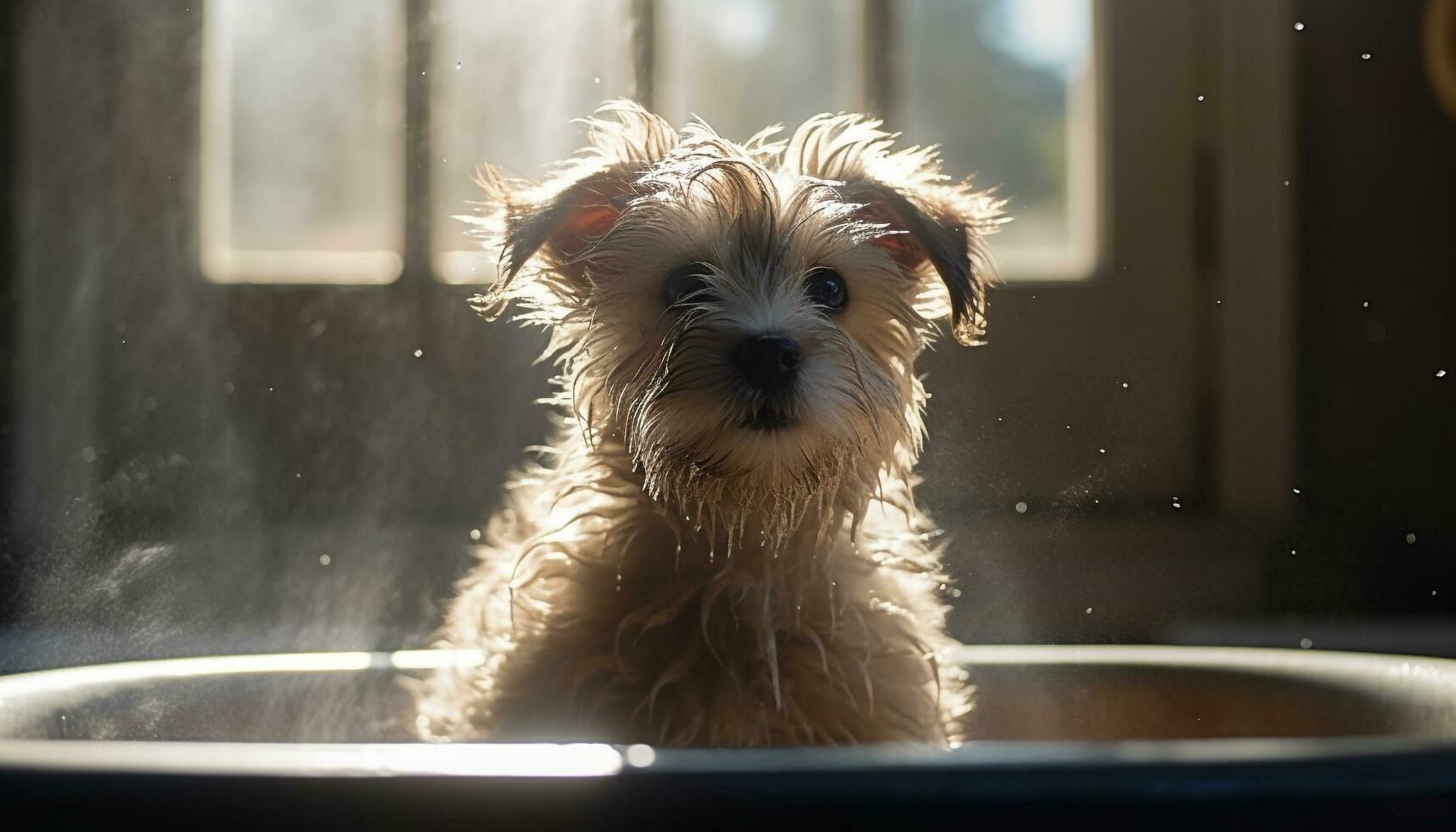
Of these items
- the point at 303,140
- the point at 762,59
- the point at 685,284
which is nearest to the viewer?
the point at 685,284

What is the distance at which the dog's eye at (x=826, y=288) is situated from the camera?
1246 millimetres

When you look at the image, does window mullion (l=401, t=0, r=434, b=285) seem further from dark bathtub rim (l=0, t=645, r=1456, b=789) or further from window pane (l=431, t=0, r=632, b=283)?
dark bathtub rim (l=0, t=645, r=1456, b=789)

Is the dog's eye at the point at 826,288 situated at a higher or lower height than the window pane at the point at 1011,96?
lower

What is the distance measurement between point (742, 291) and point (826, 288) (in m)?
0.11

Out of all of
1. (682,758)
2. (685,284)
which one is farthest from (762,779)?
(685,284)

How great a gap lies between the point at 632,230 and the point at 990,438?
2.02 feet

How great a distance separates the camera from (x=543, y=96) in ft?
8.05

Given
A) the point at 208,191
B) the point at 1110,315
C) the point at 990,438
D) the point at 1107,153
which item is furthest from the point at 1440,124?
the point at 208,191

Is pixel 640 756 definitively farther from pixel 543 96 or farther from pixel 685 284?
pixel 543 96

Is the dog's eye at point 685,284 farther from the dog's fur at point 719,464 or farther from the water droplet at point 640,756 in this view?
the water droplet at point 640,756

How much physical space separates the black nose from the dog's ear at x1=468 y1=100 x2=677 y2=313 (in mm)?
258

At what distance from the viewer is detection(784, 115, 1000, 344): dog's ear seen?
1277 millimetres

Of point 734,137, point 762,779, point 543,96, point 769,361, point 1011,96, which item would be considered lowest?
point 762,779

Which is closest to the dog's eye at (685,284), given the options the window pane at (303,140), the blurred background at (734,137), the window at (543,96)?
the blurred background at (734,137)
